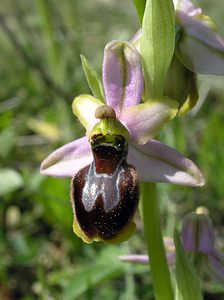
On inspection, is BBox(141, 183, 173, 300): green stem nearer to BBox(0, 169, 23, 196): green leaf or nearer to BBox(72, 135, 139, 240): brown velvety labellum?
BBox(72, 135, 139, 240): brown velvety labellum

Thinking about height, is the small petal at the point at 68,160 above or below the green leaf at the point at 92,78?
below

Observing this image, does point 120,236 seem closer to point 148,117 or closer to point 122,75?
point 148,117

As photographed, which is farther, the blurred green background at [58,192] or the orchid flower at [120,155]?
Answer: the blurred green background at [58,192]

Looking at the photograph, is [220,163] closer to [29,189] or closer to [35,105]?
[29,189]

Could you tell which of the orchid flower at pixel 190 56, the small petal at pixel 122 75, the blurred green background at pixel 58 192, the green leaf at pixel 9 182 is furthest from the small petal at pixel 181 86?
the green leaf at pixel 9 182

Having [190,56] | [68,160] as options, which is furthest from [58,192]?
[190,56]

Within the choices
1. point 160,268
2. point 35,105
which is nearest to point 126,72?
point 160,268

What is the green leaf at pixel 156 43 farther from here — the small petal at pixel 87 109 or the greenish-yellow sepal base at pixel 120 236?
the greenish-yellow sepal base at pixel 120 236
